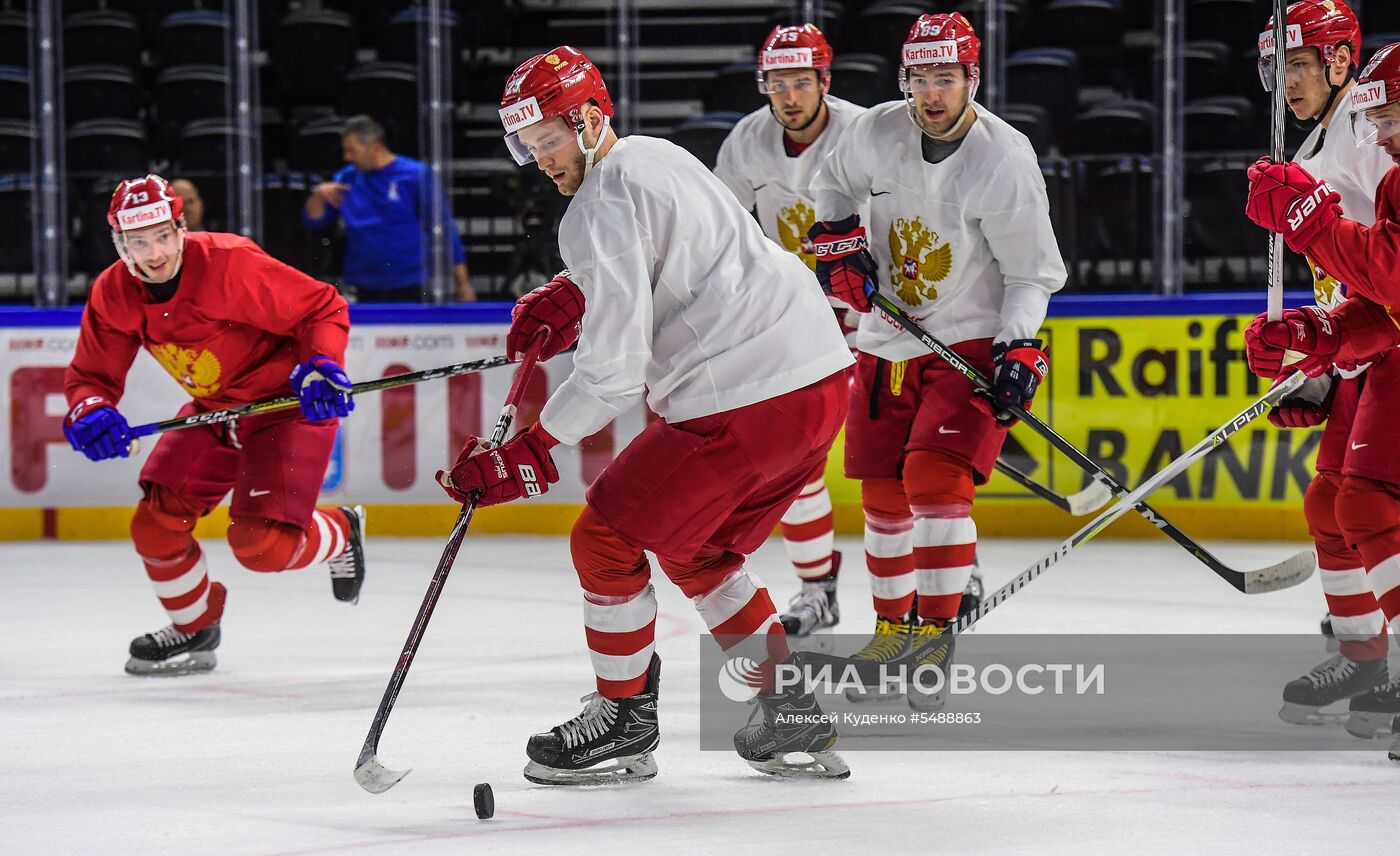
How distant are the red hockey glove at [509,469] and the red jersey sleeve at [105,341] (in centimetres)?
152

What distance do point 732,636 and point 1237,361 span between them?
352 centimetres

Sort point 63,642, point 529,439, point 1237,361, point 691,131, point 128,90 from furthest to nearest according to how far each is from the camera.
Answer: point 128,90
point 691,131
point 1237,361
point 63,642
point 529,439

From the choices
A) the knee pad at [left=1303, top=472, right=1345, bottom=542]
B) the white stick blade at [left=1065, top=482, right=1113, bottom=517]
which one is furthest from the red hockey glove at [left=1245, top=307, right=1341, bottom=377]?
the white stick blade at [left=1065, top=482, right=1113, bottom=517]

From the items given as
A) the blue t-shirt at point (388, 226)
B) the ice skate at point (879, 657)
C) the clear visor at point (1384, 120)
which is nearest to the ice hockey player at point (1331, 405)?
the clear visor at point (1384, 120)

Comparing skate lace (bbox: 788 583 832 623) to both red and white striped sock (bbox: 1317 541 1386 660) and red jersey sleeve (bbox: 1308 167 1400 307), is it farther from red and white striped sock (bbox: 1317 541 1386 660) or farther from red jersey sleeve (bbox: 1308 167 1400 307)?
red jersey sleeve (bbox: 1308 167 1400 307)

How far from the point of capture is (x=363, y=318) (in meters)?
6.18

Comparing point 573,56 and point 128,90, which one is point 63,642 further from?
point 128,90

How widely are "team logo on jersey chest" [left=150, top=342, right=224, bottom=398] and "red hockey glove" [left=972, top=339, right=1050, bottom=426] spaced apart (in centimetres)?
172

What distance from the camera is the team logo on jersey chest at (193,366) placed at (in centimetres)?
397

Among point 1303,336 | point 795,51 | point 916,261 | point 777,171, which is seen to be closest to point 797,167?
point 777,171

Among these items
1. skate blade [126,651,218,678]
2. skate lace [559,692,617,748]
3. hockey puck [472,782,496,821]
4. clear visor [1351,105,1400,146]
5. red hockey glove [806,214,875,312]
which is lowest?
skate blade [126,651,218,678]

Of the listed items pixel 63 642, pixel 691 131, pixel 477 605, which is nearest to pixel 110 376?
pixel 63 642

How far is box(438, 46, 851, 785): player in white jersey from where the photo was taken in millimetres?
2680

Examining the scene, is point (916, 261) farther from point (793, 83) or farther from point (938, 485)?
point (793, 83)
